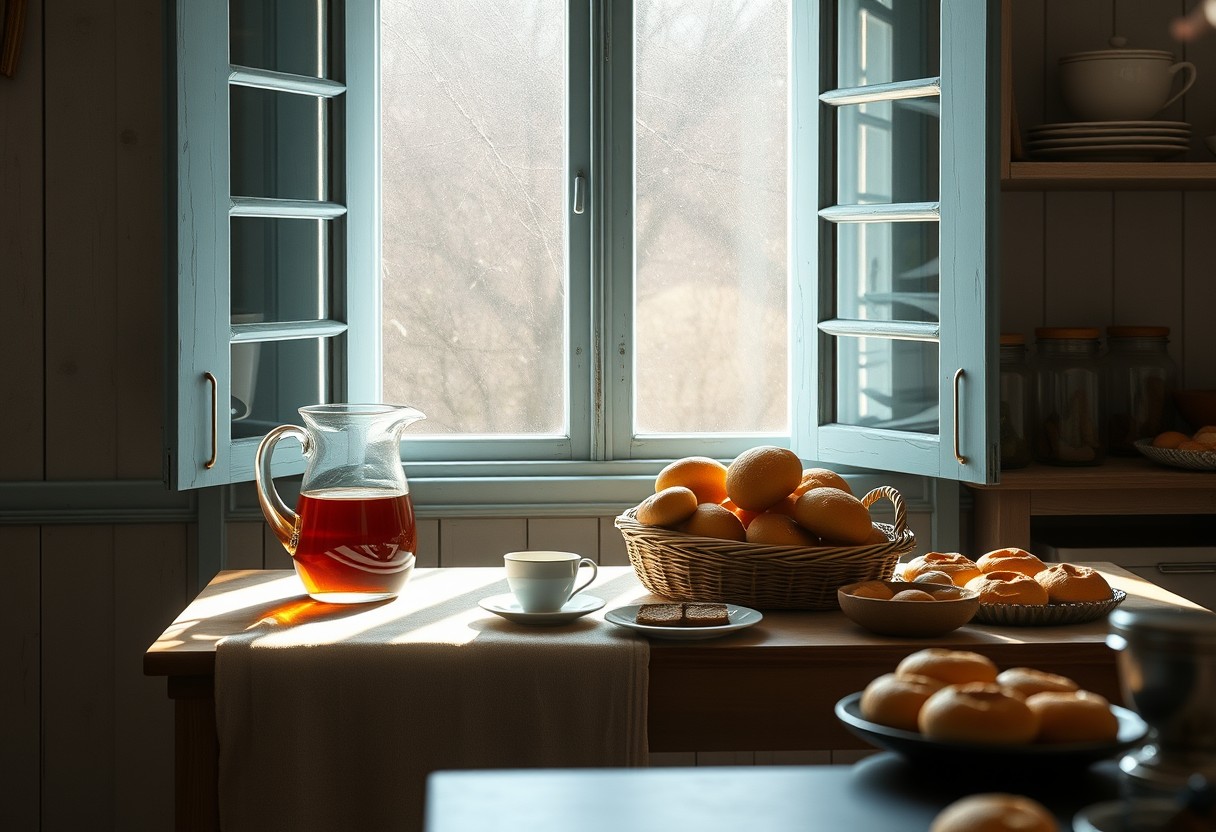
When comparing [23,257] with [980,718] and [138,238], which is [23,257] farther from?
[980,718]

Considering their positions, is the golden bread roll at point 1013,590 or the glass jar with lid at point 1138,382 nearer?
the golden bread roll at point 1013,590

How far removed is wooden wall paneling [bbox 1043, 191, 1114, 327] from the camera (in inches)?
107

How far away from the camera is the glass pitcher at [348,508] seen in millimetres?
1720

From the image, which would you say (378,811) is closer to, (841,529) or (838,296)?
(841,529)

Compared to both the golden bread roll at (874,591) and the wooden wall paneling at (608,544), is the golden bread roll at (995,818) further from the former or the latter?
Answer: the wooden wall paneling at (608,544)

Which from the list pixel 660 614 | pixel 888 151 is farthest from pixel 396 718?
pixel 888 151

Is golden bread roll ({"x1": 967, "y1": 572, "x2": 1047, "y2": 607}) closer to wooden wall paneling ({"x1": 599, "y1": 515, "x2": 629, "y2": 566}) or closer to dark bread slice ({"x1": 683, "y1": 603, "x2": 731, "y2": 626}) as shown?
dark bread slice ({"x1": 683, "y1": 603, "x2": 731, "y2": 626})

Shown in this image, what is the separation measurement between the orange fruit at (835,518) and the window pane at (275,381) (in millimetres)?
1151

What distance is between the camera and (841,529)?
1.67 m

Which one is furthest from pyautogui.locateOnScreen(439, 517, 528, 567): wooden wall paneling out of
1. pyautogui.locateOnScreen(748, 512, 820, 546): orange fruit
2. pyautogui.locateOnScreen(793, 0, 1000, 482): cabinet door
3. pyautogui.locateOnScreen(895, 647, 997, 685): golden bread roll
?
pyautogui.locateOnScreen(895, 647, 997, 685): golden bread roll

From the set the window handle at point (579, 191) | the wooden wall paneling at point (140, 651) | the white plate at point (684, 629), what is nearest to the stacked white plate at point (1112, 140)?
the window handle at point (579, 191)

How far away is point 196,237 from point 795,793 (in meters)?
1.73

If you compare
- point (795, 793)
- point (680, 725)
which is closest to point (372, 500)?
point (680, 725)

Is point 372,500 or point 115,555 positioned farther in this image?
point 115,555
